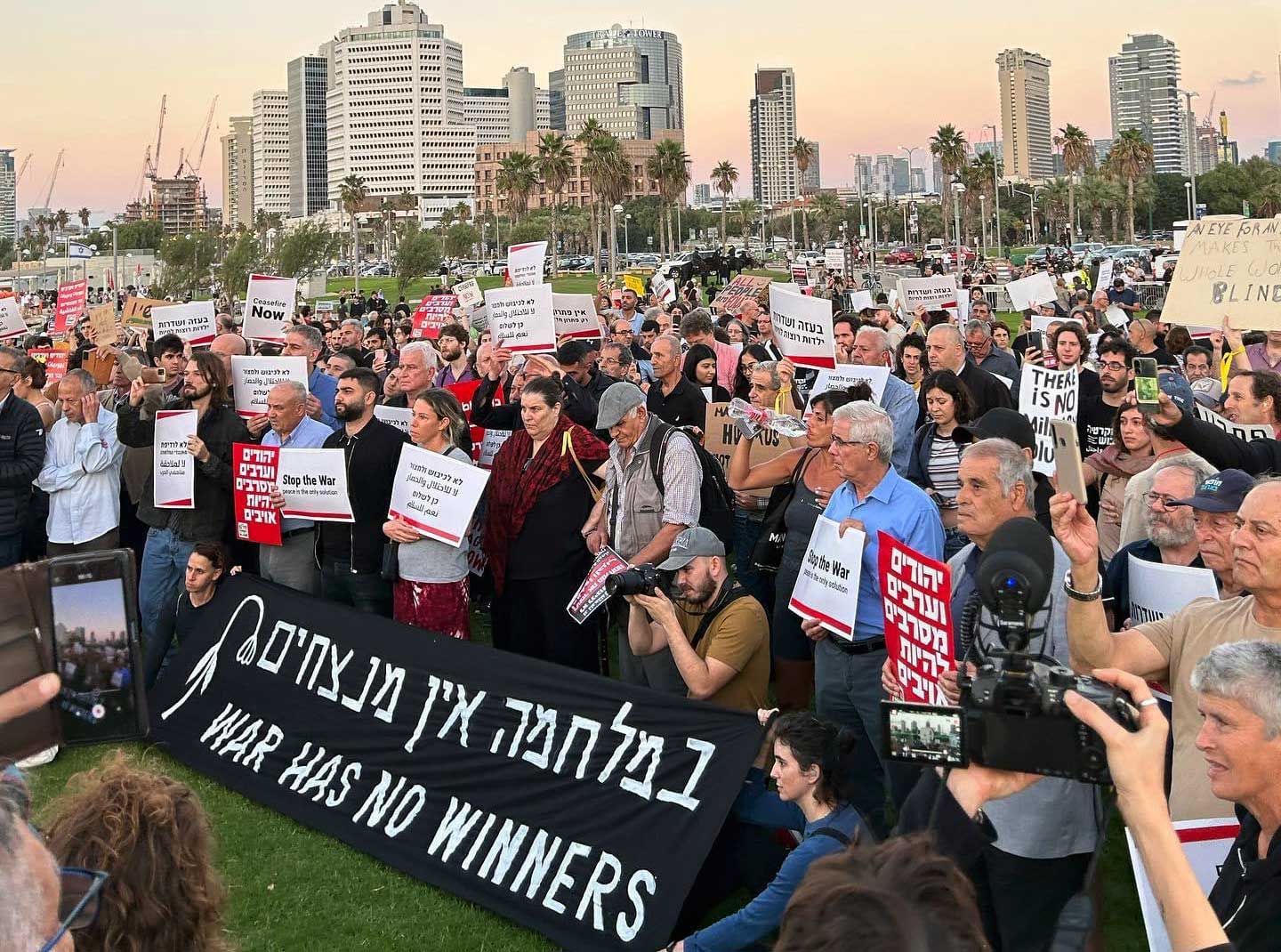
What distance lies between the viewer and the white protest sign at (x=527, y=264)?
12.8 m

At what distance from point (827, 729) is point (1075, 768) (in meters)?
2.32

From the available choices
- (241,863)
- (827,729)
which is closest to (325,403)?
(241,863)

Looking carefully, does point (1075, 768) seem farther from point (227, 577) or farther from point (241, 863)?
point (227, 577)

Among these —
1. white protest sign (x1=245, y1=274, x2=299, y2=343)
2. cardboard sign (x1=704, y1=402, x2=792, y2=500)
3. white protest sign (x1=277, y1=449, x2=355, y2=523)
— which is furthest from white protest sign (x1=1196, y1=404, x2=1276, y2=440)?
white protest sign (x1=245, y1=274, x2=299, y2=343)

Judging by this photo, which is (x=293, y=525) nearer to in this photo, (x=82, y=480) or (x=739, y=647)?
(x=82, y=480)

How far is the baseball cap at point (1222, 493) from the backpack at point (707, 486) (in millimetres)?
2936

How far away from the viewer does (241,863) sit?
6.48 meters

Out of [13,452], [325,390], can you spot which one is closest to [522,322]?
[325,390]

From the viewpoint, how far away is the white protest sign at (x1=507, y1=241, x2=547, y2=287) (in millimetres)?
12797

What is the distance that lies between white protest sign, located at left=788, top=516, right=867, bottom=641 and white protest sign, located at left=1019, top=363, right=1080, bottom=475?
2.62 metres

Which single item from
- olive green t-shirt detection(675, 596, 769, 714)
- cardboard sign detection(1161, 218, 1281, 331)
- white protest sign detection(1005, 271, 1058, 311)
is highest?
white protest sign detection(1005, 271, 1058, 311)

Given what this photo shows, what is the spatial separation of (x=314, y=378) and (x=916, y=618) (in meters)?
7.10

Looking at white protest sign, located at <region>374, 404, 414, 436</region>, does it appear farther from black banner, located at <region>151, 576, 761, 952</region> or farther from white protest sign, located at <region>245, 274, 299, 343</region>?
white protest sign, located at <region>245, 274, 299, 343</region>

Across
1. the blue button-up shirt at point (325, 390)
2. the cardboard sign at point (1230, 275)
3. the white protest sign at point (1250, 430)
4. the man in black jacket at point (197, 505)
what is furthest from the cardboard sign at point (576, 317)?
the white protest sign at point (1250, 430)
